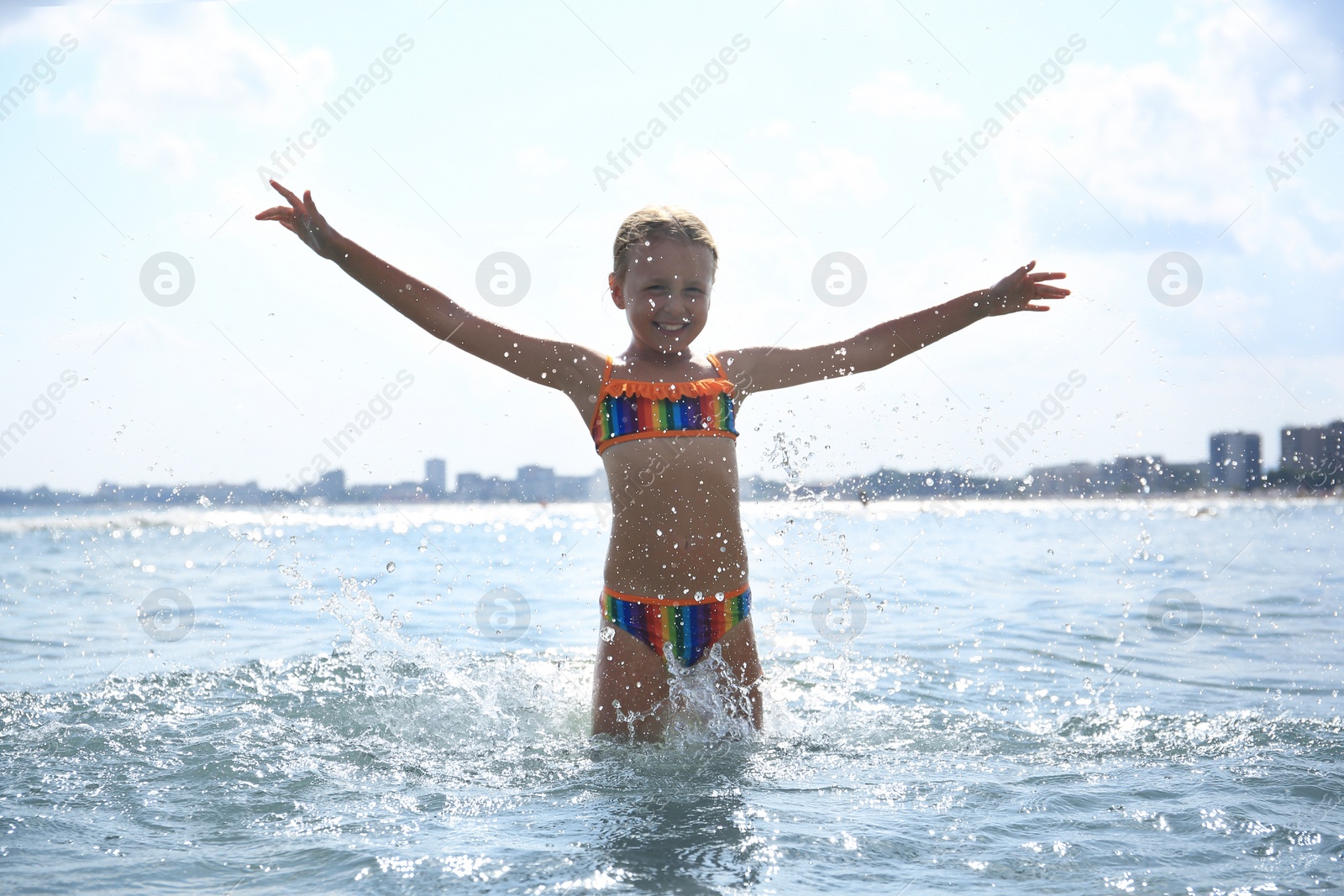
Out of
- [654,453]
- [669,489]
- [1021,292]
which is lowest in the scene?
[669,489]

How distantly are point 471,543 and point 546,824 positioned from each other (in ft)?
93.6

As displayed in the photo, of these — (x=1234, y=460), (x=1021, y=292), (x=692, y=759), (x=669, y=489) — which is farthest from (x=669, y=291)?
(x=1234, y=460)

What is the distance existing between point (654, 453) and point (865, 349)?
1057 mm

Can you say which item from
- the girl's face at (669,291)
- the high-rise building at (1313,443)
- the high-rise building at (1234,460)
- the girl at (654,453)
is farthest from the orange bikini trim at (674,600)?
the high-rise building at (1313,443)

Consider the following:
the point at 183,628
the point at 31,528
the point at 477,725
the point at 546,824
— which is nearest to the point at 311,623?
the point at 183,628

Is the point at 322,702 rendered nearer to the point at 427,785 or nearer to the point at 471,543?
the point at 427,785

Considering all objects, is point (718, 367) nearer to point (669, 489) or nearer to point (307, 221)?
point (669, 489)

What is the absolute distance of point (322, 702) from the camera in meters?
5.18

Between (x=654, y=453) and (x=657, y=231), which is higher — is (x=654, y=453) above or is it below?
below

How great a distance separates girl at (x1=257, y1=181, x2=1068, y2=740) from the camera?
379 centimetres

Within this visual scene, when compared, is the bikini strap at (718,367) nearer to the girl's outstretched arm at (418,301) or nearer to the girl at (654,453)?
the girl at (654,453)

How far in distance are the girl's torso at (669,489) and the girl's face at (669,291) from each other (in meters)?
0.20

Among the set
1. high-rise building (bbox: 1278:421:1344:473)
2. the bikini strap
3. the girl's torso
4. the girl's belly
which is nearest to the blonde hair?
the bikini strap

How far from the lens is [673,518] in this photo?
3.79 meters
